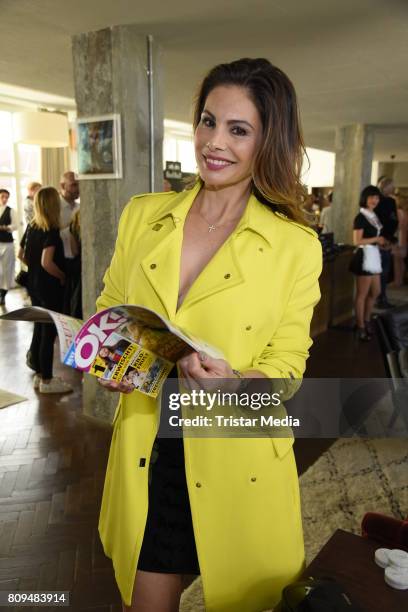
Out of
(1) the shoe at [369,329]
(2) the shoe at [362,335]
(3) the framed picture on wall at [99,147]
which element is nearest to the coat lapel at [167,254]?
(3) the framed picture on wall at [99,147]

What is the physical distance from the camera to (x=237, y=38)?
13.1 ft

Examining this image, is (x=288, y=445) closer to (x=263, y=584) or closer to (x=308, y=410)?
(x=263, y=584)

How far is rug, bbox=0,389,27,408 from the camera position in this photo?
14.8 ft

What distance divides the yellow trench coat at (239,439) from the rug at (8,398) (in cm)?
341

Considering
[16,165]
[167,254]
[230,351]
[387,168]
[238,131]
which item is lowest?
[230,351]

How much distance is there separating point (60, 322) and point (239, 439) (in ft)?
1.80

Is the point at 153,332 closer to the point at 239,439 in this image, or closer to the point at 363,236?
the point at 239,439

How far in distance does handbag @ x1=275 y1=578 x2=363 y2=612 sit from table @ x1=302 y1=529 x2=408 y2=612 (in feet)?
0.59

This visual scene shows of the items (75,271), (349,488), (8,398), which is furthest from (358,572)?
(8,398)

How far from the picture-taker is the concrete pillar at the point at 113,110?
3486mm

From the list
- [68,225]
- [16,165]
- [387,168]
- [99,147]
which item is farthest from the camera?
[387,168]

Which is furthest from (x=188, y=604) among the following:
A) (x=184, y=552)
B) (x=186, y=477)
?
(x=186, y=477)

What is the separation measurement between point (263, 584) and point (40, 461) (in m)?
2.60

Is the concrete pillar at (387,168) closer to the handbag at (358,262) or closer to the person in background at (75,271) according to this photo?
the handbag at (358,262)
